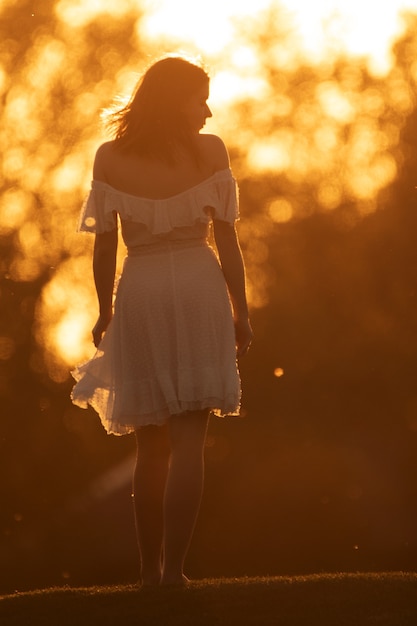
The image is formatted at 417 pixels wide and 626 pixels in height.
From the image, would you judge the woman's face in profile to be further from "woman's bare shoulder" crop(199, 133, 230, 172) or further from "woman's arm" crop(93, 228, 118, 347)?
"woman's arm" crop(93, 228, 118, 347)

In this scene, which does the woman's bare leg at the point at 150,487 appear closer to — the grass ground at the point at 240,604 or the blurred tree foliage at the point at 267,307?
the grass ground at the point at 240,604

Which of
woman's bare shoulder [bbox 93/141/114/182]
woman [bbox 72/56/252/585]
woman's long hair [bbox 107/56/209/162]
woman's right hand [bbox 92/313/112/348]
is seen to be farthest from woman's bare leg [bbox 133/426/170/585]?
woman's long hair [bbox 107/56/209/162]

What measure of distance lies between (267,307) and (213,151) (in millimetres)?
33209

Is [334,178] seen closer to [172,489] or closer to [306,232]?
[306,232]

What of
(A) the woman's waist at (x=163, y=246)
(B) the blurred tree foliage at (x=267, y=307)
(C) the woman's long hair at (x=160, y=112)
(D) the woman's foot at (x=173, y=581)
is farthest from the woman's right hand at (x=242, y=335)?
(B) the blurred tree foliage at (x=267, y=307)

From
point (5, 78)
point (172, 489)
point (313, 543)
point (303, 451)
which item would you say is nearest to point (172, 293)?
point (172, 489)

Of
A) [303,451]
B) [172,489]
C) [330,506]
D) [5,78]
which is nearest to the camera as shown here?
[172,489]

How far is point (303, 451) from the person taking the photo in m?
42.2

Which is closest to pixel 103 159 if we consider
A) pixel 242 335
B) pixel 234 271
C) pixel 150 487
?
pixel 234 271

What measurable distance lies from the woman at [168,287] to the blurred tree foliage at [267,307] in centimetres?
2295

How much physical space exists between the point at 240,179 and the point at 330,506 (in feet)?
25.5

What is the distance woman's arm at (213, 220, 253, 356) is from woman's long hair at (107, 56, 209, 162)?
0.42 metres

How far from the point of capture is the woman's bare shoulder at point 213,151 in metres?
7.30

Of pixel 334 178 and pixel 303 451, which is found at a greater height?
pixel 334 178
